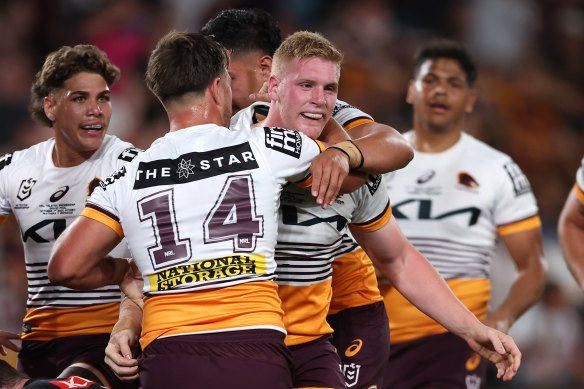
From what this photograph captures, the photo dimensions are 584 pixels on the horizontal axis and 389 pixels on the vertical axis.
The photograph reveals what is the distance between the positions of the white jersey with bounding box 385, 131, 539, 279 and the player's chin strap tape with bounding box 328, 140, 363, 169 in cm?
242

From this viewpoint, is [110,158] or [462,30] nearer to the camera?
[110,158]

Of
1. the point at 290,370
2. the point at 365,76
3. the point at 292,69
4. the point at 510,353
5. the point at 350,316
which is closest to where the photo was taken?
the point at 290,370

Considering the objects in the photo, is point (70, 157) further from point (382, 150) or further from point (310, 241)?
point (382, 150)

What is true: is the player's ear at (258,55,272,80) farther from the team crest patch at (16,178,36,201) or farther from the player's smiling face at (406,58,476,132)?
the player's smiling face at (406,58,476,132)

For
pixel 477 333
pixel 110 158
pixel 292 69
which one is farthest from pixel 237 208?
pixel 110 158

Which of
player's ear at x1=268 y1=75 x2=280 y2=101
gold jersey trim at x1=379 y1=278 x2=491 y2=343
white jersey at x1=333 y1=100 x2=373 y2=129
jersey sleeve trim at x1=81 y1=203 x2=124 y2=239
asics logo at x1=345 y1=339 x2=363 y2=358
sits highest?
player's ear at x1=268 y1=75 x2=280 y2=101

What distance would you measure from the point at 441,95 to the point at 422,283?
2584 mm

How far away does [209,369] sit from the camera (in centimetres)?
330

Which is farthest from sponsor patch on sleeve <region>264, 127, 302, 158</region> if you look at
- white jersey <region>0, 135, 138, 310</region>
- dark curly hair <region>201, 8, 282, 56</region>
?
dark curly hair <region>201, 8, 282, 56</region>

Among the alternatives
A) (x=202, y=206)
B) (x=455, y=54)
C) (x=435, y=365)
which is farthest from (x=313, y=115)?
(x=455, y=54)

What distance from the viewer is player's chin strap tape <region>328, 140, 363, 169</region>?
3.71m

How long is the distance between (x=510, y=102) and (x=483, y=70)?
627mm

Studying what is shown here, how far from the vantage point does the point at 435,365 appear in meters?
5.86

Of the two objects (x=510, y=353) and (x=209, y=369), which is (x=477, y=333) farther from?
(x=209, y=369)
